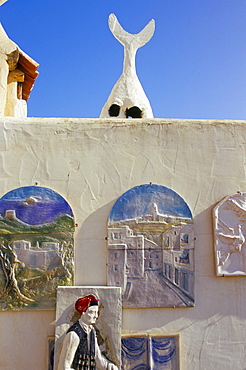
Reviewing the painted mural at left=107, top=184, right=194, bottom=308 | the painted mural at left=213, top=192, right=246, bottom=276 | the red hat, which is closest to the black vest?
the red hat

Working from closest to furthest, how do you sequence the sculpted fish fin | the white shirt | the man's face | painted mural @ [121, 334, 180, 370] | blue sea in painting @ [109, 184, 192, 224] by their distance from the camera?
the white shirt → the man's face → painted mural @ [121, 334, 180, 370] → blue sea in painting @ [109, 184, 192, 224] → the sculpted fish fin

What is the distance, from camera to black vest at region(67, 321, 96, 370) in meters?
3.57

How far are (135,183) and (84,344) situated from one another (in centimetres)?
154

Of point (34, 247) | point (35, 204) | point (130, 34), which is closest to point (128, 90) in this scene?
point (130, 34)

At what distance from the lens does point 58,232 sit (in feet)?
12.9

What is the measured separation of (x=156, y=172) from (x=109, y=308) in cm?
137

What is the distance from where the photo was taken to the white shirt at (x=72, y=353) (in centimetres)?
353

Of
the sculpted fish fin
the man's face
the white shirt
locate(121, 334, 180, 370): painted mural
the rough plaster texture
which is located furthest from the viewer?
the sculpted fish fin

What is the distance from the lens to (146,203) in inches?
159

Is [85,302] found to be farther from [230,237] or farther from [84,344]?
[230,237]

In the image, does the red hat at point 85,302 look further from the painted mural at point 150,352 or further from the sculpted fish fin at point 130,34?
the sculpted fish fin at point 130,34

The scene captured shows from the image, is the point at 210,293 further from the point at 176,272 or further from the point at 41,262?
the point at 41,262

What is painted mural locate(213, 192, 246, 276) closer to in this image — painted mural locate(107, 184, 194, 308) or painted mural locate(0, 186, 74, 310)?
painted mural locate(107, 184, 194, 308)

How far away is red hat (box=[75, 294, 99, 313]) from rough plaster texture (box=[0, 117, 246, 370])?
0.24m
